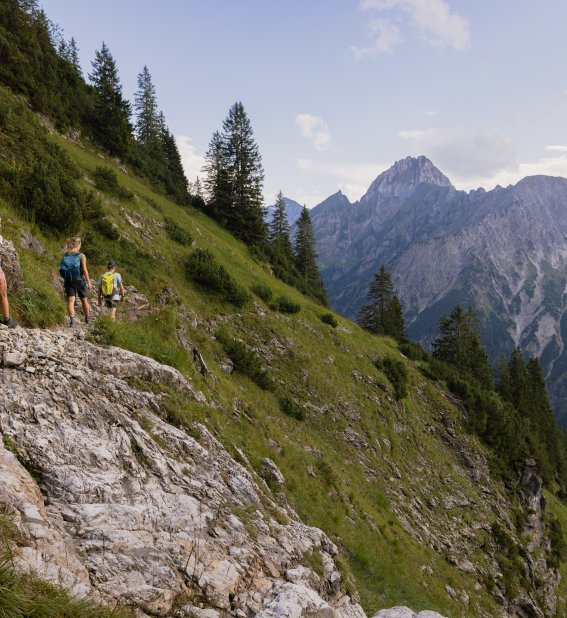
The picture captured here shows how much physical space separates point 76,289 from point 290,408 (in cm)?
1432

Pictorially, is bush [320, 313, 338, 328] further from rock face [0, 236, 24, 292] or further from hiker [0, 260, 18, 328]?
hiker [0, 260, 18, 328]

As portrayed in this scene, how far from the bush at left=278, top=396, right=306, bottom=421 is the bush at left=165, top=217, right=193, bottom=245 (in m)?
14.7

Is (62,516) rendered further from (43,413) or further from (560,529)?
(560,529)

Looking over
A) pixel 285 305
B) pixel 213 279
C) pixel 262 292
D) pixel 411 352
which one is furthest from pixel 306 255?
pixel 213 279

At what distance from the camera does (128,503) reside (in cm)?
635

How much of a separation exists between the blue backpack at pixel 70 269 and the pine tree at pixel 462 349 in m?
58.0

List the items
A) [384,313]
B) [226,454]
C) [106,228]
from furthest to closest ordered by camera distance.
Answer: [384,313]
[106,228]
[226,454]

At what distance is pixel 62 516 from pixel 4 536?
1059 millimetres

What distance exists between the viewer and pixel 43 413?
666 cm

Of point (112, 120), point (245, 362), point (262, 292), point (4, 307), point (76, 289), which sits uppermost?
point (112, 120)

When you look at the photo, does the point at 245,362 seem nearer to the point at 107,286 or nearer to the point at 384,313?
the point at 107,286

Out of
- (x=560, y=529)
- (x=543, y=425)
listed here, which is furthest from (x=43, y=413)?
(x=543, y=425)

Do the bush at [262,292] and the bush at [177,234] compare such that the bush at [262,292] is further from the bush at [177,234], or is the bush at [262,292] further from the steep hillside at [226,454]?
the bush at [177,234]

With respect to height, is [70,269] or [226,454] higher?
[70,269]
